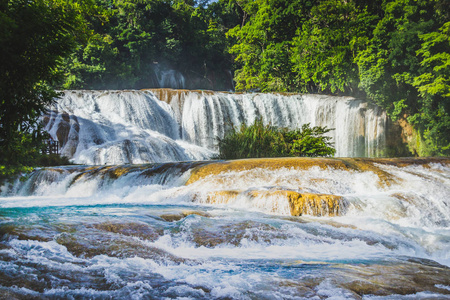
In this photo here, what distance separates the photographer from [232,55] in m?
37.2

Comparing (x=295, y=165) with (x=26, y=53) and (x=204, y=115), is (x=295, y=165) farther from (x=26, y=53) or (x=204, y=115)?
(x=204, y=115)

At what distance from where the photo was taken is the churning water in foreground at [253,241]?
9.80 ft

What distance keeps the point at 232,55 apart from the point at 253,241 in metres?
34.4

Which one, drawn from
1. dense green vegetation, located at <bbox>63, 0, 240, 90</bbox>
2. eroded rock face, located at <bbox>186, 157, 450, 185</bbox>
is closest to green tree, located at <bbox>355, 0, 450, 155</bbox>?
eroded rock face, located at <bbox>186, 157, 450, 185</bbox>

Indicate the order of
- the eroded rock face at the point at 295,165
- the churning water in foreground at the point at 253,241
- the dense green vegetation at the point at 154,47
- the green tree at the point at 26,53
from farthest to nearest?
the dense green vegetation at the point at 154,47
the eroded rock face at the point at 295,165
the green tree at the point at 26,53
the churning water in foreground at the point at 253,241

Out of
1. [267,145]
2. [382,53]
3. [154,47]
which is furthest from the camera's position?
[154,47]

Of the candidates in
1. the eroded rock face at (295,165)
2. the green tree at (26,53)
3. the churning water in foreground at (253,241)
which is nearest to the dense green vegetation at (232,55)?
the green tree at (26,53)

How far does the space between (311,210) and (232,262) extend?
3.12 meters

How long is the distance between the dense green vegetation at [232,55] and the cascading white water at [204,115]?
1.52 meters

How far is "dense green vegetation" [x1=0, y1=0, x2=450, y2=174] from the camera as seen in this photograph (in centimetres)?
386

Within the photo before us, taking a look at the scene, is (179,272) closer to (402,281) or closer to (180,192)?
(402,281)

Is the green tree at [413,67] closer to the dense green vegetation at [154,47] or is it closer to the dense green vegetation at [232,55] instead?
the dense green vegetation at [232,55]

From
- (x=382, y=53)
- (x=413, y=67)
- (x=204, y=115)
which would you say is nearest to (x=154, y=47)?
(x=204, y=115)

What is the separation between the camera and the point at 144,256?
12.4 feet
